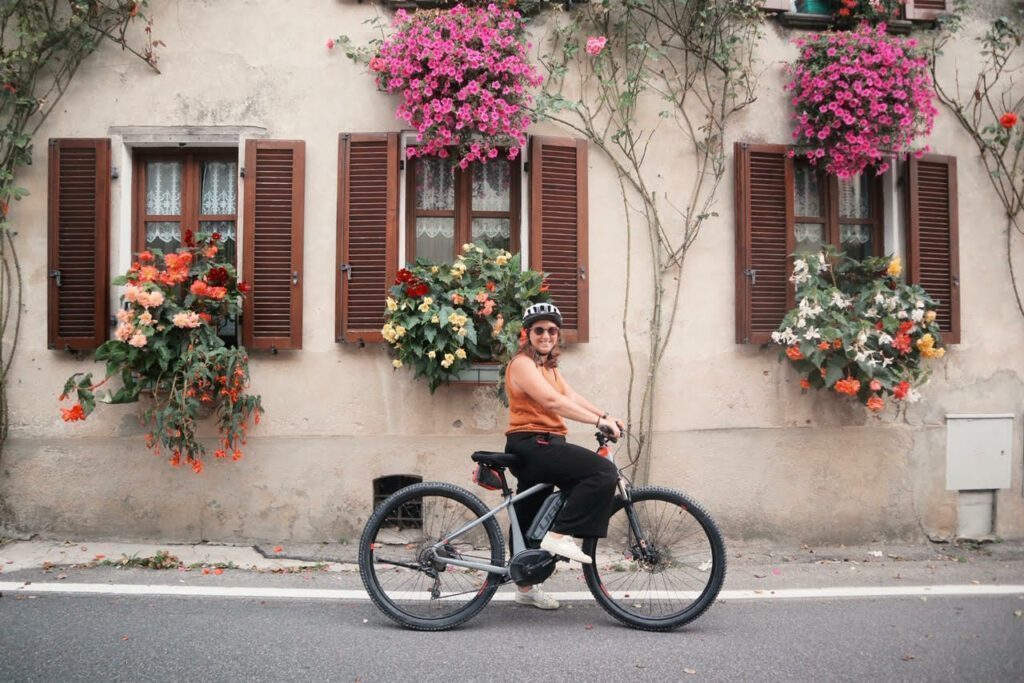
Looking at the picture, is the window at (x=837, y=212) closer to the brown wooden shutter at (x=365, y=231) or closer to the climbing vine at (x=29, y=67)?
the brown wooden shutter at (x=365, y=231)

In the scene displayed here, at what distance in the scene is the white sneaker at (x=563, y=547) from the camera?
4.18 metres

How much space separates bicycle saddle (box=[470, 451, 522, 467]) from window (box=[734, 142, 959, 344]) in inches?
112

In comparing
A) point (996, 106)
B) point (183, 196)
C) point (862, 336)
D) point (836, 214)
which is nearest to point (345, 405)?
point (183, 196)

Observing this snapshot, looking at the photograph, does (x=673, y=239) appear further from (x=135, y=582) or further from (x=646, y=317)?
(x=135, y=582)

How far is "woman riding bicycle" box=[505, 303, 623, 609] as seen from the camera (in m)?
4.17

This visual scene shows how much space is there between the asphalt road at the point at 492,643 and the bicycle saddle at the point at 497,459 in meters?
0.87

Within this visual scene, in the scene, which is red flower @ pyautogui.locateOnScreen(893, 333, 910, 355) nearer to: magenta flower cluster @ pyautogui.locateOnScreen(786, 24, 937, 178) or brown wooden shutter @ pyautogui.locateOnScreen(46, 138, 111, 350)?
magenta flower cluster @ pyautogui.locateOnScreen(786, 24, 937, 178)

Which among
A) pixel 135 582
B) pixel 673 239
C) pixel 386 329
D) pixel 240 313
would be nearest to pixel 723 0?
pixel 673 239

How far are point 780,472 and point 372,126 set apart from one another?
4.31 meters

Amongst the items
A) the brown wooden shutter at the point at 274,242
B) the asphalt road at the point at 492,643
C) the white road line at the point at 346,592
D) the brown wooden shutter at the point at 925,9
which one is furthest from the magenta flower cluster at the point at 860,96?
the brown wooden shutter at the point at 274,242

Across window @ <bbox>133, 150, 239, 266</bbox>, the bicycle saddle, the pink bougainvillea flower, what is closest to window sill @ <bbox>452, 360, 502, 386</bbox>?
the bicycle saddle

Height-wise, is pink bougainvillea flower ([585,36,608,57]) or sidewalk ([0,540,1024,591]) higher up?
pink bougainvillea flower ([585,36,608,57])

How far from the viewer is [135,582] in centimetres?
514

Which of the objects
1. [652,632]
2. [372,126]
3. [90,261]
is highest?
[372,126]
